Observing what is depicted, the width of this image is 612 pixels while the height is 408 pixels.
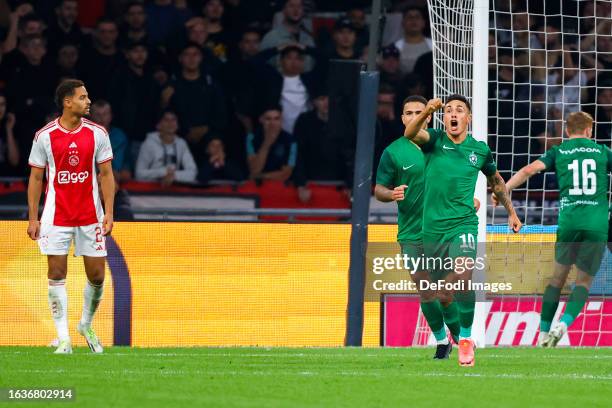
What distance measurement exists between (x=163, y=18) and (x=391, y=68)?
317 cm

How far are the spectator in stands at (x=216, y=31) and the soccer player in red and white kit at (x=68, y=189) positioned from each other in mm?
7734

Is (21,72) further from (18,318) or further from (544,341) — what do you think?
(544,341)

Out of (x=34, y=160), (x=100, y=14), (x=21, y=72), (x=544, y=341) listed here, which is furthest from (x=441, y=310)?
(x=100, y=14)

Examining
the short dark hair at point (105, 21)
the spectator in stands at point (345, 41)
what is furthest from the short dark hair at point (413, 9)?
the short dark hair at point (105, 21)

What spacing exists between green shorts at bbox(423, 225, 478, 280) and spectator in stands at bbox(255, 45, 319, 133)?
7.72m

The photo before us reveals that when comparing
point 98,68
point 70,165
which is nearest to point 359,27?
point 98,68

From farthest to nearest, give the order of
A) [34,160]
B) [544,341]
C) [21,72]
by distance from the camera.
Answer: [21,72]
[544,341]
[34,160]

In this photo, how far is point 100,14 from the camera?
19.6 metres

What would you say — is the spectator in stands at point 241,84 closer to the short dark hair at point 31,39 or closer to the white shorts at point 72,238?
the short dark hair at point 31,39

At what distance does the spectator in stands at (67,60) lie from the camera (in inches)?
706

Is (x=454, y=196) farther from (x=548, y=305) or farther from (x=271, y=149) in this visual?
(x=271, y=149)

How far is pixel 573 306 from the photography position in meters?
13.6

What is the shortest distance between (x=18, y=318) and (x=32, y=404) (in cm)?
580

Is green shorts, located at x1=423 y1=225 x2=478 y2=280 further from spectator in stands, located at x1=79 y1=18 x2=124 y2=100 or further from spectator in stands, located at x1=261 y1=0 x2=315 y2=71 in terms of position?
spectator in stands, located at x1=261 y1=0 x2=315 y2=71
